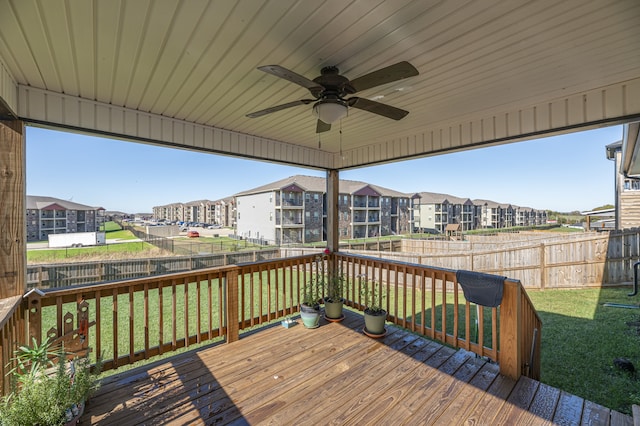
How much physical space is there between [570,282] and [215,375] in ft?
27.9

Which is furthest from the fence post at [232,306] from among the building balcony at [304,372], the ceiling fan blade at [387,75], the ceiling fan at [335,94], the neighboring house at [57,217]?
the ceiling fan blade at [387,75]

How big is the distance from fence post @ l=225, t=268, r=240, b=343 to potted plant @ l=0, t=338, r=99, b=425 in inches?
55.8

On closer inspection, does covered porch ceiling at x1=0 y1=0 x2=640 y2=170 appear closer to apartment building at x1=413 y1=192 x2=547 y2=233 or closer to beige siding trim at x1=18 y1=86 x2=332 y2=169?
beige siding trim at x1=18 y1=86 x2=332 y2=169

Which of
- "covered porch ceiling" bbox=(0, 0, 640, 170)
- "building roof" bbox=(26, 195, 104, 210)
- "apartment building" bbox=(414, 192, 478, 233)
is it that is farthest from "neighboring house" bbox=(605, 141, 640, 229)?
"apartment building" bbox=(414, 192, 478, 233)

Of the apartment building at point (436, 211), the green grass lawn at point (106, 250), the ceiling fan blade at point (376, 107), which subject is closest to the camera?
the ceiling fan blade at point (376, 107)

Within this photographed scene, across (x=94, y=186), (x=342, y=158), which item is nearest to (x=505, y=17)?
(x=342, y=158)

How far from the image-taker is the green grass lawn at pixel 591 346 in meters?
2.74

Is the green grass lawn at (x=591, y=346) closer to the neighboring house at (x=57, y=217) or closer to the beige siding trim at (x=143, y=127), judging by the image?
the beige siding trim at (x=143, y=127)

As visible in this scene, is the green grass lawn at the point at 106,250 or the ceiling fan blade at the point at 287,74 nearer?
the ceiling fan blade at the point at 287,74

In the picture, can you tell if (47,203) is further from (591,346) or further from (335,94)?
(591,346)

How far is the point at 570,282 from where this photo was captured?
22.0ft

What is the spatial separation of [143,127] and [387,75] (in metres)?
3.10

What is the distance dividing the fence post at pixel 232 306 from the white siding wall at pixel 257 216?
59.3 feet

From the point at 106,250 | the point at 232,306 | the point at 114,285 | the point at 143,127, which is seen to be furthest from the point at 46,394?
the point at 106,250
